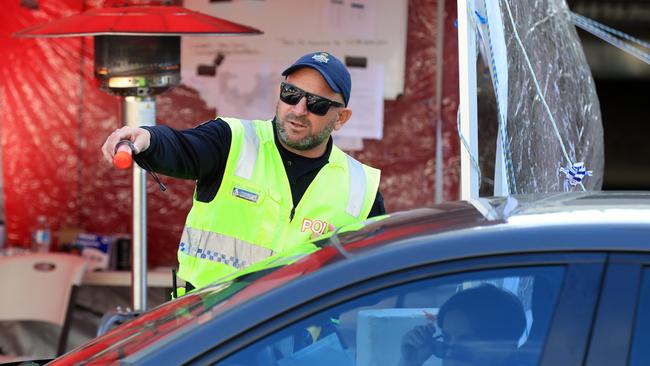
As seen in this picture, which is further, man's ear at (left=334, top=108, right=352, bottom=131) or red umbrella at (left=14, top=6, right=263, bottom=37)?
red umbrella at (left=14, top=6, right=263, bottom=37)

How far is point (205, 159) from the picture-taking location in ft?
12.1

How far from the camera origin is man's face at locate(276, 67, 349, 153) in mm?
3791

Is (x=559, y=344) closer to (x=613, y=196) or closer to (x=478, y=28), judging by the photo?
(x=613, y=196)

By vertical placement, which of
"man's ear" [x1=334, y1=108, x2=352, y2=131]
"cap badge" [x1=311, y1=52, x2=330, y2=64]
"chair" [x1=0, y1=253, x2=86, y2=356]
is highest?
"cap badge" [x1=311, y1=52, x2=330, y2=64]

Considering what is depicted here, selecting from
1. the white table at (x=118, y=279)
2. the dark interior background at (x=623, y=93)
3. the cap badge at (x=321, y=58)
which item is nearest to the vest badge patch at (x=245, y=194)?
the cap badge at (x=321, y=58)

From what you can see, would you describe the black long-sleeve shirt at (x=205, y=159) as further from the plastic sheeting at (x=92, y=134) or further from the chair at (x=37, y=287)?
the plastic sheeting at (x=92, y=134)

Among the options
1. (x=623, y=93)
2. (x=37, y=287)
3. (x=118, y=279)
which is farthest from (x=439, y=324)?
(x=623, y=93)

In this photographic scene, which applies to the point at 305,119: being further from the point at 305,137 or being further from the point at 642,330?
the point at 642,330

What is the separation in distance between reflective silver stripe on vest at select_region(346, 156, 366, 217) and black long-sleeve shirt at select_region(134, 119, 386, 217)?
53mm

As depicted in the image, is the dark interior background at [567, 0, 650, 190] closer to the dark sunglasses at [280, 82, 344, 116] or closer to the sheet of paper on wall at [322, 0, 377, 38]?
the sheet of paper on wall at [322, 0, 377, 38]

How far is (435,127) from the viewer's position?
7031mm

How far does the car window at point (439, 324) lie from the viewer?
2283 mm

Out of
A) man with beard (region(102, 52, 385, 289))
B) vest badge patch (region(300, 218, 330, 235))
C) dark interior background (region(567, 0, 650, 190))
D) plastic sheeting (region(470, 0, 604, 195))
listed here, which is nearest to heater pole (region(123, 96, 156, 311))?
plastic sheeting (region(470, 0, 604, 195))

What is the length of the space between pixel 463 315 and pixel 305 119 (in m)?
1.55
